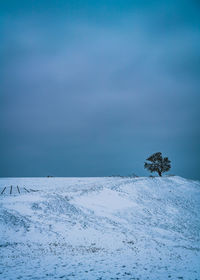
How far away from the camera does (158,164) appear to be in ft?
189

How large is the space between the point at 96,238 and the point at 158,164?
48.2m

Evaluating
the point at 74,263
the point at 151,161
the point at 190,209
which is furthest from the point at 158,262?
the point at 151,161

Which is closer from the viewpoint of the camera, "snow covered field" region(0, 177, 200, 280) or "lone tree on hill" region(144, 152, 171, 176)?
"snow covered field" region(0, 177, 200, 280)

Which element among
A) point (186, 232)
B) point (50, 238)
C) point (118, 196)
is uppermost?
point (118, 196)

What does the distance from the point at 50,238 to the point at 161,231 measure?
8040 millimetres

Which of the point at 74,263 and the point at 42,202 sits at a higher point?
the point at 42,202

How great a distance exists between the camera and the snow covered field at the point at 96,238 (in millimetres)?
8023

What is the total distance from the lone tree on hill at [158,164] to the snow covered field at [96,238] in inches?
1390

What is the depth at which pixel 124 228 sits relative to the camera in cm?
1468

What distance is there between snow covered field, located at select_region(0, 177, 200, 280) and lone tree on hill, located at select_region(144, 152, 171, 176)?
35.3 m

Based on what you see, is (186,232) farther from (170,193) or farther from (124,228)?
(170,193)

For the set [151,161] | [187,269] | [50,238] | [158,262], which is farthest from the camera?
[151,161]

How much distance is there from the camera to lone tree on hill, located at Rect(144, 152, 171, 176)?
5736 cm

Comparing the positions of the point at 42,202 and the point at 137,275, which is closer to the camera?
the point at 137,275
